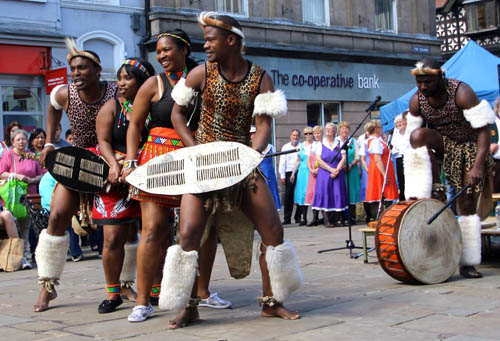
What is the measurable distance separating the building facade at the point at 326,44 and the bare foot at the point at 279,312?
14.7m

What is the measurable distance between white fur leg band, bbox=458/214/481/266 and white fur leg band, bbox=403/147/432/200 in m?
0.44

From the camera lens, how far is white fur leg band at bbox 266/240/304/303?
5.11 metres

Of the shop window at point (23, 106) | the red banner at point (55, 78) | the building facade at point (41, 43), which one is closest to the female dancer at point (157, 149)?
the red banner at point (55, 78)

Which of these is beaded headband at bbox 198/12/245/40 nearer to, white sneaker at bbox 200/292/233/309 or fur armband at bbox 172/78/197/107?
fur armband at bbox 172/78/197/107

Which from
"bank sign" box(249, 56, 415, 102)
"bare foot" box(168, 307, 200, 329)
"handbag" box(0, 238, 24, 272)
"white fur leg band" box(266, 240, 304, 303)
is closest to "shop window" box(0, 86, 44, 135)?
"bank sign" box(249, 56, 415, 102)

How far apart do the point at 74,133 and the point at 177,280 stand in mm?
2078

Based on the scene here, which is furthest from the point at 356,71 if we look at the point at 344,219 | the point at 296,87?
the point at 344,219

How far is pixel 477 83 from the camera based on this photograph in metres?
16.1

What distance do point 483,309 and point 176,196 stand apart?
2.25 metres

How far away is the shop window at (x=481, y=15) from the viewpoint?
3341 cm

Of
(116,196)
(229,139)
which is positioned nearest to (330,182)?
(116,196)

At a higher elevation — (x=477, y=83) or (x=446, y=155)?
(x=477, y=83)

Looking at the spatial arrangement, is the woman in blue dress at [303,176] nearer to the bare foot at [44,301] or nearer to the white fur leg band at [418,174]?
the white fur leg band at [418,174]

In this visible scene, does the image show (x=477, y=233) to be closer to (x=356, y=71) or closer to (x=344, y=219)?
(x=344, y=219)
